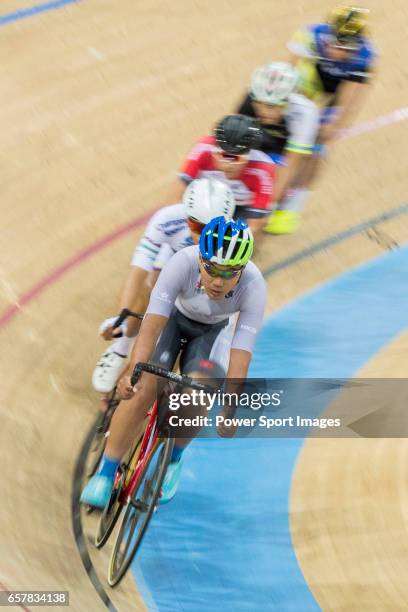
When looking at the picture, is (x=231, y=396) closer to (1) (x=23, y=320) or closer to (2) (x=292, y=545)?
(2) (x=292, y=545)

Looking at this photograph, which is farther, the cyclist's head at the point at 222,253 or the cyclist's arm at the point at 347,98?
the cyclist's arm at the point at 347,98

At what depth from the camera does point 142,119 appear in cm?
789

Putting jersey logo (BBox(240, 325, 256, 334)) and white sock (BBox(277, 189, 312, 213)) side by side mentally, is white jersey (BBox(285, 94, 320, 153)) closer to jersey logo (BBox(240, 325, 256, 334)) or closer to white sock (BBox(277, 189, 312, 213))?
white sock (BBox(277, 189, 312, 213))

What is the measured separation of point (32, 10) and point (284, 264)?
3.89m

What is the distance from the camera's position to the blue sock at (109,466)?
448cm

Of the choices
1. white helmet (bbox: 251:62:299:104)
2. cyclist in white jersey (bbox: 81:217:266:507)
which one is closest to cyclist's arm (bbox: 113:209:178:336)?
cyclist in white jersey (bbox: 81:217:266:507)

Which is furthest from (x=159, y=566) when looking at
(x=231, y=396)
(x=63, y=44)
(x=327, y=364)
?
(x=63, y=44)

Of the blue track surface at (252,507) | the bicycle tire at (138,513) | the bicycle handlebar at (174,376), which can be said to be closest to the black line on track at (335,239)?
the blue track surface at (252,507)

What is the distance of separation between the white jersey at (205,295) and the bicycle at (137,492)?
448 mm

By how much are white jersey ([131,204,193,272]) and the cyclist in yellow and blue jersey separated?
2183 mm

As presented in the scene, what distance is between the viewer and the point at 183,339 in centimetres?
450

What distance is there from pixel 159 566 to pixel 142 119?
4.29 metres

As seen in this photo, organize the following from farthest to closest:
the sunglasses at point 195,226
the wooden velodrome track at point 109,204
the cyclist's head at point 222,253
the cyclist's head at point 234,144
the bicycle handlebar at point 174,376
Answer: the cyclist's head at point 234,144 → the wooden velodrome track at point 109,204 → the sunglasses at point 195,226 → the cyclist's head at point 222,253 → the bicycle handlebar at point 174,376

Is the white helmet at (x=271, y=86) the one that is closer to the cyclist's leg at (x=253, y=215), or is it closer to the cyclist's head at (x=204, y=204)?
the cyclist's leg at (x=253, y=215)
